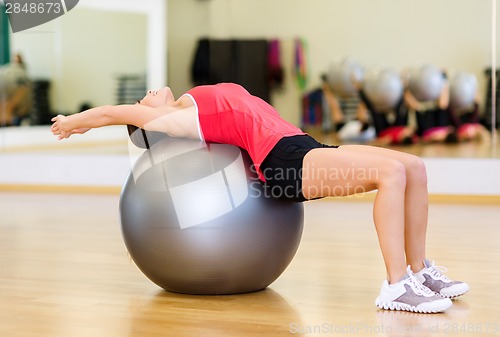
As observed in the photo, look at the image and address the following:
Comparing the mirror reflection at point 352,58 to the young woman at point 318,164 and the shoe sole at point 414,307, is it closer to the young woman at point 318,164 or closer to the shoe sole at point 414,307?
the young woman at point 318,164

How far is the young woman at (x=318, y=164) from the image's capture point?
253 cm

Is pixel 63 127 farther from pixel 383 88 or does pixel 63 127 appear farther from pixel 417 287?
pixel 383 88

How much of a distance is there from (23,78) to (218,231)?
4.54m

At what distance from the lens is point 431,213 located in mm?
5125

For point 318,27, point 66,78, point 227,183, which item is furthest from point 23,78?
point 227,183

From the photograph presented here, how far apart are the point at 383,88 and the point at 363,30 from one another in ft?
1.56

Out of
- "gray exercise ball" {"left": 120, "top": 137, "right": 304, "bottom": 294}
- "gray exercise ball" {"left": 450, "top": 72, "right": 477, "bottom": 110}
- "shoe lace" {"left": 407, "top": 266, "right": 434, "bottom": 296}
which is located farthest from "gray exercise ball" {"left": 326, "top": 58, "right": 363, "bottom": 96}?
"shoe lace" {"left": 407, "top": 266, "right": 434, "bottom": 296}

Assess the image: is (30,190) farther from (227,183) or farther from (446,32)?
(227,183)

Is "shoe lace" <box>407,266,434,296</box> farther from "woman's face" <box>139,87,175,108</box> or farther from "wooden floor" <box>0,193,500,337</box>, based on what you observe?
"woman's face" <box>139,87,175,108</box>

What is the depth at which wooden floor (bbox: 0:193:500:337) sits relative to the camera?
7.82ft

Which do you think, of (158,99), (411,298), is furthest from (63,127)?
(411,298)

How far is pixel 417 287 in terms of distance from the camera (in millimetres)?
2551

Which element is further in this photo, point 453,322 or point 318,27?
point 318,27

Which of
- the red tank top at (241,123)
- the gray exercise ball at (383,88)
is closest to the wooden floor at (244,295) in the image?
the red tank top at (241,123)
